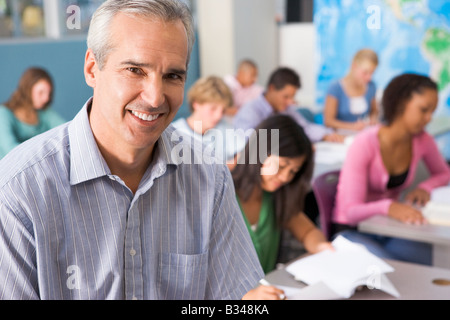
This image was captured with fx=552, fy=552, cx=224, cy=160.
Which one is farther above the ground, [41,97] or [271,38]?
[271,38]

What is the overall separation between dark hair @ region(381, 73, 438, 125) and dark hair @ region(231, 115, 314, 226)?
2.37ft

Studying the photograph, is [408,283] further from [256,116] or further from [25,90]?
[25,90]

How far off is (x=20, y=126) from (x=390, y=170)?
2139 millimetres

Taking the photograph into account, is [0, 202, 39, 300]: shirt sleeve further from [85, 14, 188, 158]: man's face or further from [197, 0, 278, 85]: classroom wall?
[197, 0, 278, 85]: classroom wall

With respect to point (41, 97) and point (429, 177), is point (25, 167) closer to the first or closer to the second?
point (429, 177)

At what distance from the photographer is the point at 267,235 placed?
7.07 ft

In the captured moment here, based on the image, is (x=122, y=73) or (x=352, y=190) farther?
(x=352, y=190)

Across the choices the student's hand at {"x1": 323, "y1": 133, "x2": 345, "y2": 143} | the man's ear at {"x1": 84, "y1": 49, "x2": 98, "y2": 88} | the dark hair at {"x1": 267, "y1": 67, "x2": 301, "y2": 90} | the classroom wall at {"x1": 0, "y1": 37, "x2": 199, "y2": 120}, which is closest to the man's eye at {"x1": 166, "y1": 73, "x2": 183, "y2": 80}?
the man's ear at {"x1": 84, "y1": 49, "x2": 98, "y2": 88}

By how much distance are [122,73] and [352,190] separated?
179 cm

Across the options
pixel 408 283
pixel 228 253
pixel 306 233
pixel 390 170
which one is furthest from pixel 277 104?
pixel 228 253

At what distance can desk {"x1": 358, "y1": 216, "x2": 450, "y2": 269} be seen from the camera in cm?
221

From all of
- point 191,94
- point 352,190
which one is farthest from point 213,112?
point 352,190

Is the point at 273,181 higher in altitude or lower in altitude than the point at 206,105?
lower
